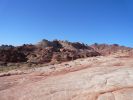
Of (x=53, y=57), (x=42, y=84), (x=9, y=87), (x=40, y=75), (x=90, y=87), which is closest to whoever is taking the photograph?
(x=90, y=87)

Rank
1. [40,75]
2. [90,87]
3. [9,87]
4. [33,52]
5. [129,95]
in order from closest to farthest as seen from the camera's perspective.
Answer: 1. [129,95]
2. [90,87]
3. [9,87]
4. [40,75]
5. [33,52]

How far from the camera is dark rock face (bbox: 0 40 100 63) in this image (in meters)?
31.3

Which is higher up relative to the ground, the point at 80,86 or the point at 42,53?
the point at 42,53

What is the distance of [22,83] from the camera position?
13625mm

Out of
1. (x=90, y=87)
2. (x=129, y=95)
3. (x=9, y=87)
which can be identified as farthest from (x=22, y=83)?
(x=129, y=95)

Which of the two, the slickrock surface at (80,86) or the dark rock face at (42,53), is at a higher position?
the dark rock face at (42,53)

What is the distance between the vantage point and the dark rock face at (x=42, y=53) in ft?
103

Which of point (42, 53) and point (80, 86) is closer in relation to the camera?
point (80, 86)

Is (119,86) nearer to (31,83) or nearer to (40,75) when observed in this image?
(31,83)

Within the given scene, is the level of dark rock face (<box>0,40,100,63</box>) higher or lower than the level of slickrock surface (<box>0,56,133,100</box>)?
higher

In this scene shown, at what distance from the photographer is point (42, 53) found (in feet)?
113

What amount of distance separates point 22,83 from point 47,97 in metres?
2.79

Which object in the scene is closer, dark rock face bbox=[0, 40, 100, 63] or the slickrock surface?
the slickrock surface

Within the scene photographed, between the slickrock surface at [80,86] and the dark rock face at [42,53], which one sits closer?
the slickrock surface at [80,86]
